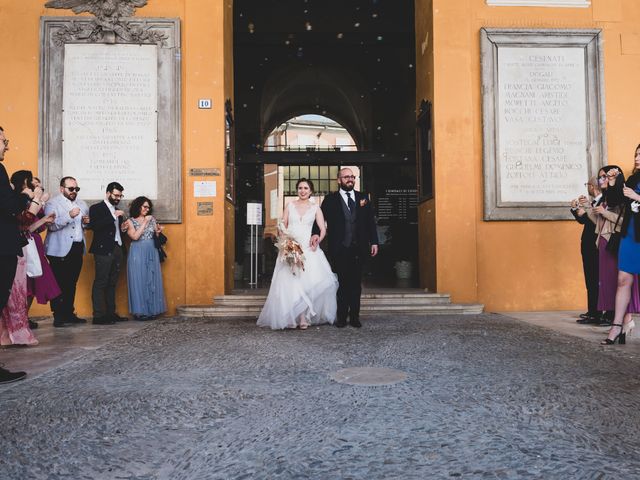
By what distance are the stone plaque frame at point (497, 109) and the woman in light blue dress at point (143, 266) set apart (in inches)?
187

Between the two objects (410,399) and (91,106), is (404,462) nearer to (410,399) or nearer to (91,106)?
(410,399)

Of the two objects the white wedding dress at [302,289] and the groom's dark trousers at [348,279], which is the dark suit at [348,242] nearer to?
the groom's dark trousers at [348,279]

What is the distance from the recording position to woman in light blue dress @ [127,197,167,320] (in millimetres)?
7109

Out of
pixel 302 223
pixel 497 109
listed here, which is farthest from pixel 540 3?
pixel 302 223

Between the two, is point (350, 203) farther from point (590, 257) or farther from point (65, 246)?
point (65, 246)

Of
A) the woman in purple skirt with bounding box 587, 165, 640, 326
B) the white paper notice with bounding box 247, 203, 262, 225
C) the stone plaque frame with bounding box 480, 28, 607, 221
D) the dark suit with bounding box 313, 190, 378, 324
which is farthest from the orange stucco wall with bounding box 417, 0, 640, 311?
the white paper notice with bounding box 247, 203, 262, 225

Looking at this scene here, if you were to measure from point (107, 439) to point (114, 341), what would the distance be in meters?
2.96

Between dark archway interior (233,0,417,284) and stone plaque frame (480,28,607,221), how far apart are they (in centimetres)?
402

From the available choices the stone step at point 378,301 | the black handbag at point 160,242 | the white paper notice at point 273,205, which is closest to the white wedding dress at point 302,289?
the stone step at point 378,301

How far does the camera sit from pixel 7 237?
143 inches

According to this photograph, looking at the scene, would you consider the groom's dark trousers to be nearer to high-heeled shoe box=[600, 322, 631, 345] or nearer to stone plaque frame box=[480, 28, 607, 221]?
high-heeled shoe box=[600, 322, 631, 345]

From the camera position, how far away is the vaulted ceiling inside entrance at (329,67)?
11.7m

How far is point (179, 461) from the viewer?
2.24 m

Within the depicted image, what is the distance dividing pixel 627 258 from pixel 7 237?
4.93m
